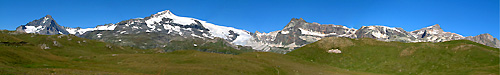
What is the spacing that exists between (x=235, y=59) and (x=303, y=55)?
5062cm

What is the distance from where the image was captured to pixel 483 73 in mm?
87375

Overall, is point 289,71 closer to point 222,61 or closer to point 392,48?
point 222,61

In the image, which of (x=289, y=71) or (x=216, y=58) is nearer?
(x=289, y=71)

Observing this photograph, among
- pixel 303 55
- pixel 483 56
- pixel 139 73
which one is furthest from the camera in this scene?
pixel 303 55

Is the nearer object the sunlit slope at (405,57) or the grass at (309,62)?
the grass at (309,62)

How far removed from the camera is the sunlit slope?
103 m

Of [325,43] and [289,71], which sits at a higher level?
[325,43]

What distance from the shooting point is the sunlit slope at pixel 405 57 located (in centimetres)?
10288

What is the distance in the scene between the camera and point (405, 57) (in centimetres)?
12712

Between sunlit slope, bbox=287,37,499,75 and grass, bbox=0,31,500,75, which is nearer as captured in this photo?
grass, bbox=0,31,500,75

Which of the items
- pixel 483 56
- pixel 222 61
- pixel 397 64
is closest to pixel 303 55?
pixel 397 64

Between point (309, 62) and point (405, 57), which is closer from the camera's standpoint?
point (405, 57)

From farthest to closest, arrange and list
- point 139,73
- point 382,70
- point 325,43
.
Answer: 1. point 325,43
2. point 382,70
3. point 139,73

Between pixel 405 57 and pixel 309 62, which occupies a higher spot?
pixel 405 57
